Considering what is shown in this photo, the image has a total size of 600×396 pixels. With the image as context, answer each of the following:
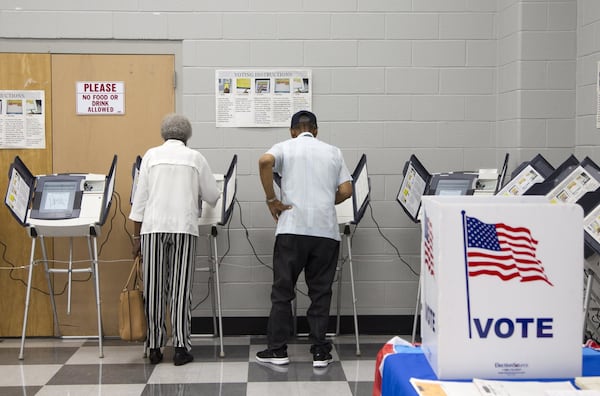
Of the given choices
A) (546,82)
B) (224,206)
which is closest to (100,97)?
(224,206)

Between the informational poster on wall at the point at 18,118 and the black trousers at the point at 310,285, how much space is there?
76.4 inches

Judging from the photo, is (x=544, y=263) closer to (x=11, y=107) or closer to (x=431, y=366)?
(x=431, y=366)

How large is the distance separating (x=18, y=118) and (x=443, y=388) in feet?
13.7

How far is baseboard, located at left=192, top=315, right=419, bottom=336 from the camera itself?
4.97m

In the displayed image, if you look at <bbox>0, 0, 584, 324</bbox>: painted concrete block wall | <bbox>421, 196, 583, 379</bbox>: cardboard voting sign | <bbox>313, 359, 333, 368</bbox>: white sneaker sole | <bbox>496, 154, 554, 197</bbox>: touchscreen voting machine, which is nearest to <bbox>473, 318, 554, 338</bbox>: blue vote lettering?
<bbox>421, 196, 583, 379</bbox>: cardboard voting sign

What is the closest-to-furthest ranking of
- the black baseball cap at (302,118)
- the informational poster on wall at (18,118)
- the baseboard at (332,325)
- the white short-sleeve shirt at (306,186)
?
the white short-sleeve shirt at (306,186) < the black baseball cap at (302,118) < the informational poster on wall at (18,118) < the baseboard at (332,325)

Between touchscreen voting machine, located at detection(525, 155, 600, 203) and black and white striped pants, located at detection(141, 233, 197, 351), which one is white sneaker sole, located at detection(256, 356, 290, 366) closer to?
black and white striped pants, located at detection(141, 233, 197, 351)

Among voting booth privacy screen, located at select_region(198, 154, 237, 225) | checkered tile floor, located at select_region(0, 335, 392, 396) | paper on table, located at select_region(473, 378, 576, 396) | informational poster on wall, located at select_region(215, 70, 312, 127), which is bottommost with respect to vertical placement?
checkered tile floor, located at select_region(0, 335, 392, 396)

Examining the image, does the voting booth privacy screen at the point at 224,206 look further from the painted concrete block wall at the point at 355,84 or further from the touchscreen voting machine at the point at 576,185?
the touchscreen voting machine at the point at 576,185

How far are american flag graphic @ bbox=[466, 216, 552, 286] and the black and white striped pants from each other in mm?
2910

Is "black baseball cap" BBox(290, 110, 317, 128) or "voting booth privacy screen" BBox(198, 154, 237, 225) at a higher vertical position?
"black baseball cap" BBox(290, 110, 317, 128)

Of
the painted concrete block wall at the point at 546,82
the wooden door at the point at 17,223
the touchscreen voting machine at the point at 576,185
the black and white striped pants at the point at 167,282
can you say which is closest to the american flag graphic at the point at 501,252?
the touchscreen voting machine at the point at 576,185

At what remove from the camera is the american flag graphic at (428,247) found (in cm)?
149

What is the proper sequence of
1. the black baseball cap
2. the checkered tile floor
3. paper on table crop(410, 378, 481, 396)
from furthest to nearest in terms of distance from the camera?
the black baseball cap < the checkered tile floor < paper on table crop(410, 378, 481, 396)
